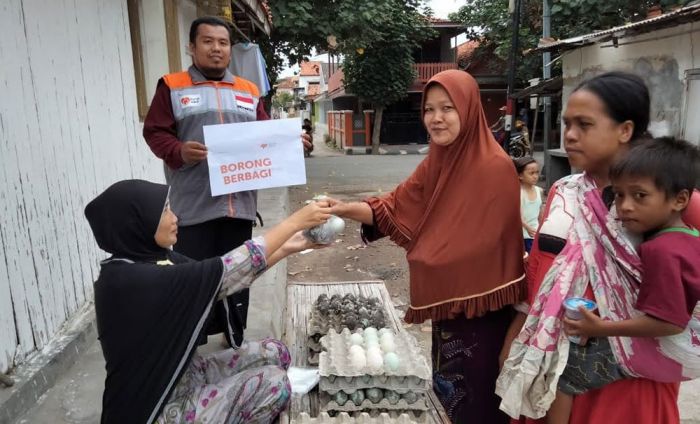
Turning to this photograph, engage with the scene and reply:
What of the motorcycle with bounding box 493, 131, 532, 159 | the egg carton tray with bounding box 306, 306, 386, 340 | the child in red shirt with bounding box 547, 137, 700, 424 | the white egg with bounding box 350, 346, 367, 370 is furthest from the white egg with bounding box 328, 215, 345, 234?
the motorcycle with bounding box 493, 131, 532, 159

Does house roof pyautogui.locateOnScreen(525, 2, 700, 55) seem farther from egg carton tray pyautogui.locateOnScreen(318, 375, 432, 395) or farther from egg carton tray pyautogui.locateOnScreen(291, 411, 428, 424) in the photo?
egg carton tray pyautogui.locateOnScreen(291, 411, 428, 424)

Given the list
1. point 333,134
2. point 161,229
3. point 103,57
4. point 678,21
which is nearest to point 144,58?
point 103,57

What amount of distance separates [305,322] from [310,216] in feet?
6.42

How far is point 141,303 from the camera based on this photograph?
182 centimetres

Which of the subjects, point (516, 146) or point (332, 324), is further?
point (516, 146)

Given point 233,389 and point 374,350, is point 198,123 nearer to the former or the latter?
point 233,389

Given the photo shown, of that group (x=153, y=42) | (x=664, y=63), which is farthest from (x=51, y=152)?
(x=664, y=63)

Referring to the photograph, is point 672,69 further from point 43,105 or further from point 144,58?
point 43,105

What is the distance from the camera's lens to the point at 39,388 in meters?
2.54

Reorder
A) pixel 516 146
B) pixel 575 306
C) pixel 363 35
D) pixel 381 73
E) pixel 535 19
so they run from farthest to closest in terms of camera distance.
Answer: pixel 381 73 < pixel 535 19 < pixel 516 146 < pixel 363 35 < pixel 575 306

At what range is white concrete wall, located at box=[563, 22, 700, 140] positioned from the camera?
7.50 metres

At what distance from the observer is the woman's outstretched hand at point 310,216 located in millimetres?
2201

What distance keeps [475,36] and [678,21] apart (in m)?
18.6

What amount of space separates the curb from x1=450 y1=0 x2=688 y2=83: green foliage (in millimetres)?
9823
